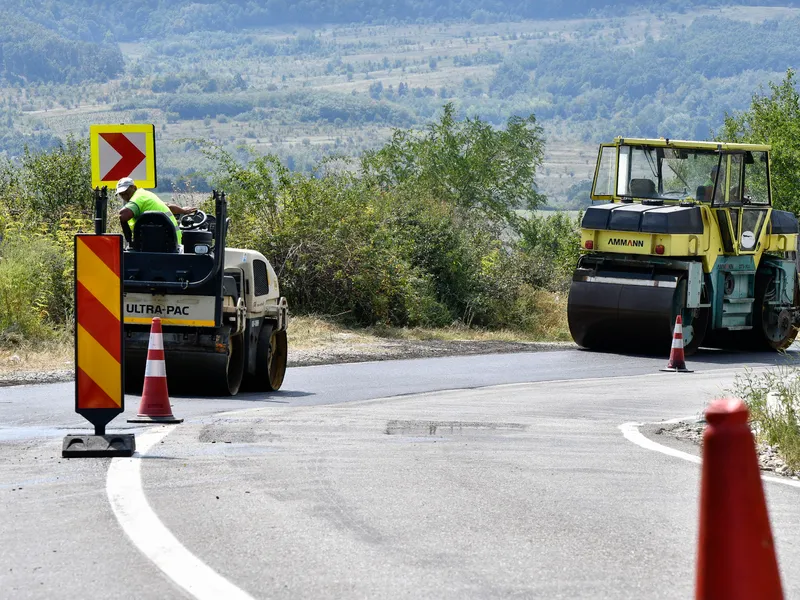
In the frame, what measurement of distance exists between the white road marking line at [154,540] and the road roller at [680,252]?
1375cm

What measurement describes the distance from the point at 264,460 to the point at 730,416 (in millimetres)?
5344

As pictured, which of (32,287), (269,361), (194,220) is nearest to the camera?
(194,220)

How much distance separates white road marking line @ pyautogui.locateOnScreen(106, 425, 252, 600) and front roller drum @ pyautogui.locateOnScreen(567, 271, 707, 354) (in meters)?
13.4

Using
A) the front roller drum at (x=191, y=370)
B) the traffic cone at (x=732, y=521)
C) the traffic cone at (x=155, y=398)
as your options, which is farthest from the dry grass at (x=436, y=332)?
the traffic cone at (x=732, y=521)

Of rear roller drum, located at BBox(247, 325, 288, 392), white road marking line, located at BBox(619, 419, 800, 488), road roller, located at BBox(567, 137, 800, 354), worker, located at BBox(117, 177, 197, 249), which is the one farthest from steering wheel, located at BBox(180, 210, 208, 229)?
road roller, located at BBox(567, 137, 800, 354)

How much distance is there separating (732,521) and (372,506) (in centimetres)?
368

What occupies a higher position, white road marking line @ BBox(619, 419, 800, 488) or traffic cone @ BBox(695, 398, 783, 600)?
traffic cone @ BBox(695, 398, 783, 600)

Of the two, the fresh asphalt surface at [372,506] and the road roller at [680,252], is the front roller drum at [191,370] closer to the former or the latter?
the fresh asphalt surface at [372,506]

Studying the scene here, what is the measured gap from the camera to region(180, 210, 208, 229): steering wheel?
45.1ft

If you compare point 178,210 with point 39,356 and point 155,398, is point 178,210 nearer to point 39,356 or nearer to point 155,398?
point 155,398

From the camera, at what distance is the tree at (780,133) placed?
4503cm

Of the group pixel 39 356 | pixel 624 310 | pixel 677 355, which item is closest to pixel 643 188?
pixel 624 310

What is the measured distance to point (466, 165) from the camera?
161 ft

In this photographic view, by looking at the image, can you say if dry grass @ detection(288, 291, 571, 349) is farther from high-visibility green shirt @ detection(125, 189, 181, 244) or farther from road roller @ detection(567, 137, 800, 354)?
high-visibility green shirt @ detection(125, 189, 181, 244)
